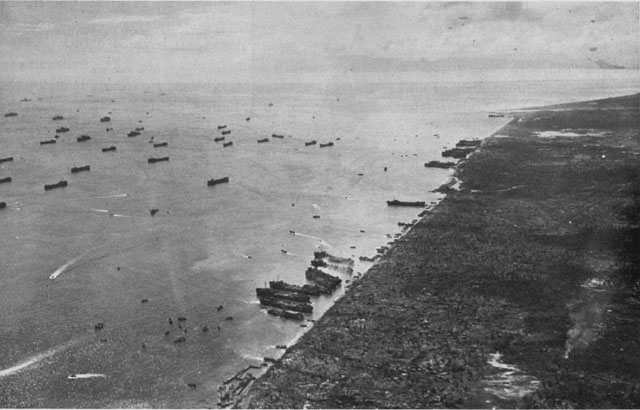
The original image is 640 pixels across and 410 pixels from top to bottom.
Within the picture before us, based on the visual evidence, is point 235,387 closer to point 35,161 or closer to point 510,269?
point 510,269

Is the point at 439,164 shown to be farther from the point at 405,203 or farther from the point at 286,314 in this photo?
the point at 286,314

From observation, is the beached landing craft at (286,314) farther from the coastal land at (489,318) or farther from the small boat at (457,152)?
the small boat at (457,152)

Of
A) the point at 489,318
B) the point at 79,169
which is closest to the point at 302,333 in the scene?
the point at 489,318

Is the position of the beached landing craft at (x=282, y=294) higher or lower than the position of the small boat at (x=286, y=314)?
higher

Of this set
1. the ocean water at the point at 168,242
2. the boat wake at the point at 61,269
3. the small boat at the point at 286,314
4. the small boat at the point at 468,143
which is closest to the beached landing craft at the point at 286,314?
the small boat at the point at 286,314

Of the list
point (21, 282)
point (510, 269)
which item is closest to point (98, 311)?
point (21, 282)
